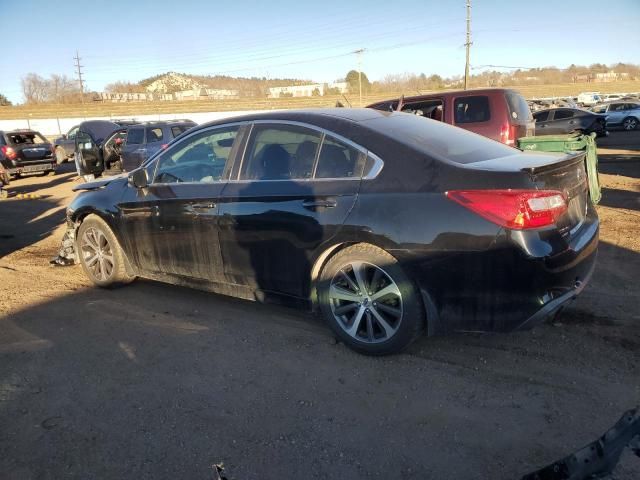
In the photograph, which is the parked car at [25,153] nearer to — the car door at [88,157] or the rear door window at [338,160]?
the car door at [88,157]

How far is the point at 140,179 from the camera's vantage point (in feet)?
15.4

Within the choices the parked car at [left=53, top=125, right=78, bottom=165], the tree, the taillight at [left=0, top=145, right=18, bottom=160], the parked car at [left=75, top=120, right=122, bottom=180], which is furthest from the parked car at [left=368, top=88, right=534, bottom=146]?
the tree

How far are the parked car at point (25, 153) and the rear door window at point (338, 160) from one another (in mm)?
15809

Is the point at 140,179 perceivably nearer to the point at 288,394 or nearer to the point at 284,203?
the point at 284,203

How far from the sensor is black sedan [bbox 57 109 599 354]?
297 cm

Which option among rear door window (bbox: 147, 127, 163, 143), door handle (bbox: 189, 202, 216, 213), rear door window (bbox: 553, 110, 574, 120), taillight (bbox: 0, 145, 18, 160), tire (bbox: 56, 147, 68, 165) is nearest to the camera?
door handle (bbox: 189, 202, 216, 213)

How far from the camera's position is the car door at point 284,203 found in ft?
11.5

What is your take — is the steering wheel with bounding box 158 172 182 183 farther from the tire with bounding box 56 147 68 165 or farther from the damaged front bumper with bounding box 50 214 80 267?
the tire with bounding box 56 147 68 165

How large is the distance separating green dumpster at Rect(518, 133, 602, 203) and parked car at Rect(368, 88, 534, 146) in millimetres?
1422

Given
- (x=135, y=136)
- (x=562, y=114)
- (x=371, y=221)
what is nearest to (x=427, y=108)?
(x=371, y=221)

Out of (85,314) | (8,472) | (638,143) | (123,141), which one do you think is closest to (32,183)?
(123,141)

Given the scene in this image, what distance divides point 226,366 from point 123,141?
1240cm

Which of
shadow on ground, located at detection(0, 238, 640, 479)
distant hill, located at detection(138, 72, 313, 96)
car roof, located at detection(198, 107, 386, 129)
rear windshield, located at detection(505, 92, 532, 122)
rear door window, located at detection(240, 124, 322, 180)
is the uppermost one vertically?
distant hill, located at detection(138, 72, 313, 96)

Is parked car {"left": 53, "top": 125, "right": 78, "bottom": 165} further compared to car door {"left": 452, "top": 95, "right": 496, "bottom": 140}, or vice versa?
parked car {"left": 53, "top": 125, "right": 78, "bottom": 165}
